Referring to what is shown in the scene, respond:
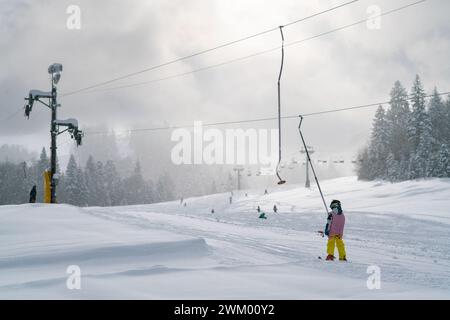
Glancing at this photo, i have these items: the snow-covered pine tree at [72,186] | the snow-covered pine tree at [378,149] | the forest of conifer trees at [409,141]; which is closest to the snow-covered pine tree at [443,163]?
the forest of conifer trees at [409,141]

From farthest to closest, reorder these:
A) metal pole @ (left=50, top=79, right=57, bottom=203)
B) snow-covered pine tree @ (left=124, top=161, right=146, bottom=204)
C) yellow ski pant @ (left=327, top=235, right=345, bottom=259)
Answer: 1. snow-covered pine tree @ (left=124, top=161, right=146, bottom=204)
2. metal pole @ (left=50, top=79, right=57, bottom=203)
3. yellow ski pant @ (left=327, top=235, right=345, bottom=259)

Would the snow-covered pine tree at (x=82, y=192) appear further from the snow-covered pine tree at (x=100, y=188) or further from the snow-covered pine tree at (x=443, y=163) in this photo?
the snow-covered pine tree at (x=443, y=163)

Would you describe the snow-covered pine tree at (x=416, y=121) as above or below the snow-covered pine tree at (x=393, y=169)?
above

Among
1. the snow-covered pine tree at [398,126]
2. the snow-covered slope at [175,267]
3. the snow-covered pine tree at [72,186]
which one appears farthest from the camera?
the snow-covered pine tree at [72,186]

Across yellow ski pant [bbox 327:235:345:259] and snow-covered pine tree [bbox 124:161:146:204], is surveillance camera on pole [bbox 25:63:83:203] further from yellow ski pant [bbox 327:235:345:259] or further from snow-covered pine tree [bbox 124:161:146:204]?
snow-covered pine tree [bbox 124:161:146:204]

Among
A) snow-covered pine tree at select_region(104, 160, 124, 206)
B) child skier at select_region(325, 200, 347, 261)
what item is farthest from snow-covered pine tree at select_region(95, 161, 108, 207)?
child skier at select_region(325, 200, 347, 261)

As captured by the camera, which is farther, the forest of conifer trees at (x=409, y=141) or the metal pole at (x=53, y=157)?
the forest of conifer trees at (x=409, y=141)

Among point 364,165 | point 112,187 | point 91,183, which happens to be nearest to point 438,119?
point 364,165

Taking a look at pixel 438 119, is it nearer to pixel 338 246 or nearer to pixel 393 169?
pixel 393 169

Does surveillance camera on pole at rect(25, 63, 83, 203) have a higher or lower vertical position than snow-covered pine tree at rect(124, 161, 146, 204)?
higher
